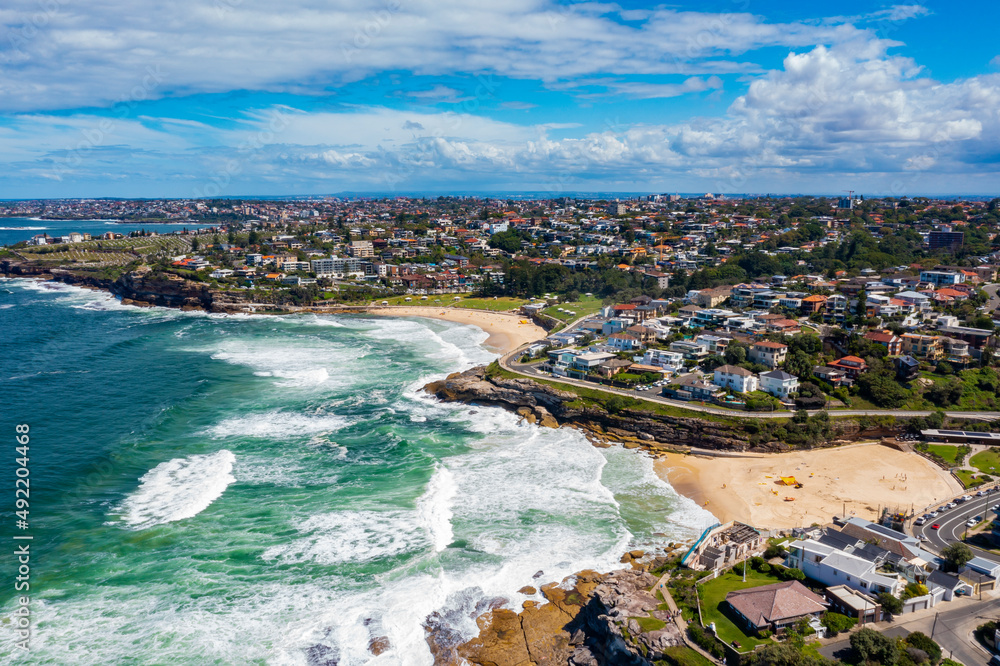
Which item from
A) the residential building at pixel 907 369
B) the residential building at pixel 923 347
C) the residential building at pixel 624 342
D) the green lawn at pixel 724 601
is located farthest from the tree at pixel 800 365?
the green lawn at pixel 724 601

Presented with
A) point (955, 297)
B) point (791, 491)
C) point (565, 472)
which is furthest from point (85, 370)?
point (955, 297)

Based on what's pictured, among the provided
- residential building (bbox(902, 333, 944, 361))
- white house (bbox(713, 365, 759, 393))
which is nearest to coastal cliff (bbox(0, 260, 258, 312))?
white house (bbox(713, 365, 759, 393))

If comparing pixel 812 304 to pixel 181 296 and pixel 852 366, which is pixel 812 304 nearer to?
pixel 852 366

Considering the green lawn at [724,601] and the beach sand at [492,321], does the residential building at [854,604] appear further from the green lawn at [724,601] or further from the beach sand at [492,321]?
the beach sand at [492,321]

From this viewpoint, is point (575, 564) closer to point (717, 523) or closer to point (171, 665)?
point (717, 523)

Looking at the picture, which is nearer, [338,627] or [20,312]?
[338,627]

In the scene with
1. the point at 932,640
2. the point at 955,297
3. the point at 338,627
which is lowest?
the point at 338,627
